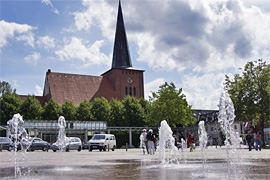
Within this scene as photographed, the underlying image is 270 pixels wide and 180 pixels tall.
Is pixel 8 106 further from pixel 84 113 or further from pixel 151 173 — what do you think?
pixel 151 173

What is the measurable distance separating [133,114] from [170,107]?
38.1 ft

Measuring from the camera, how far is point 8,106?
55062 mm

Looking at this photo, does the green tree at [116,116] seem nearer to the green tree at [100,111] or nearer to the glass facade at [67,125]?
the green tree at [100,111]

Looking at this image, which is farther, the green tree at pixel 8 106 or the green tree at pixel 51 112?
the green tree at pixel 51 112

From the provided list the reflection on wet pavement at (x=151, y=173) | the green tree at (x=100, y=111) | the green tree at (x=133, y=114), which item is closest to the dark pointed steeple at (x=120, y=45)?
the green tree at (x=133, y=114)

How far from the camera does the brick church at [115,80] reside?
77188 millimetres

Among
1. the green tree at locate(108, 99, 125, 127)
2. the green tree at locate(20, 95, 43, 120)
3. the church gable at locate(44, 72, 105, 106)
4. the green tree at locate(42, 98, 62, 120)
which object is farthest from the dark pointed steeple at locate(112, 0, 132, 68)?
the green tree at locate(20, 95, 43, 120)

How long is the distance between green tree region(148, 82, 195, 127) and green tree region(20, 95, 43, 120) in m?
20.9

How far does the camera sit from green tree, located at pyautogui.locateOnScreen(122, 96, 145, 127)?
60562 mm

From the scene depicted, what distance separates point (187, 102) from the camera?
53125mm

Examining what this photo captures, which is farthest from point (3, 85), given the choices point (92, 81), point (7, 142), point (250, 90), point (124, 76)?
point (250, 90)

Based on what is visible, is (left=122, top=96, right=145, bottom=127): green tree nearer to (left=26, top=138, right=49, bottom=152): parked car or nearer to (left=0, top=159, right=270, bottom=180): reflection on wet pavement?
(left=26, top=138, right=49, bottom=152): parked car

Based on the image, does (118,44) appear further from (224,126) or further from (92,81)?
(224,126)

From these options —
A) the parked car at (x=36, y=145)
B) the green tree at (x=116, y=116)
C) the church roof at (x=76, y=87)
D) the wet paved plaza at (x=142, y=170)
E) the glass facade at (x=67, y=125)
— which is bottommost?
the parked car at (x=36, y=145)
